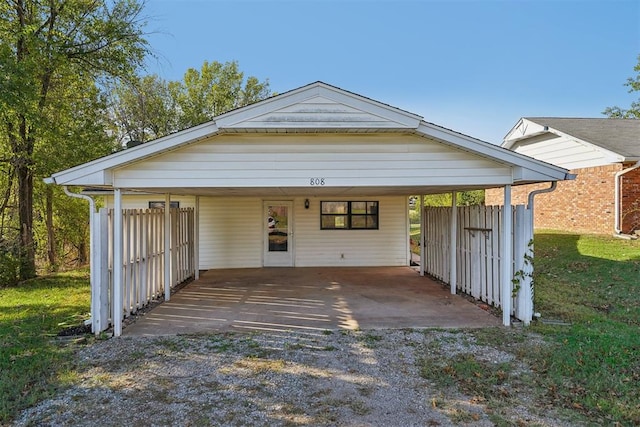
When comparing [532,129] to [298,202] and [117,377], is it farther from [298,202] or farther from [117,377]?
[117,377]

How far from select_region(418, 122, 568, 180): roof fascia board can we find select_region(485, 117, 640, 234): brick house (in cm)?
788

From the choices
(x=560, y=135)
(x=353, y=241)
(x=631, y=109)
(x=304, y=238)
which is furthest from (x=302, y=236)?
(x=631, y=109)

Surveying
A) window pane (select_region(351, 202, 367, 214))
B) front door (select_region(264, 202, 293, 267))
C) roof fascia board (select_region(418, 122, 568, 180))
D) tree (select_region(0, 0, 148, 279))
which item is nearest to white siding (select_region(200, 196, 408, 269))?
front door (select_region(264, 202, 293, 267))

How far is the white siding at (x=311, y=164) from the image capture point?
18.4 ft

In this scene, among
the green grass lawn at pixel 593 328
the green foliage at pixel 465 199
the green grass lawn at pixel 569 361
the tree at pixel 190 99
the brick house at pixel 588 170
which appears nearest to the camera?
the green grass lawn at pixel 569 361

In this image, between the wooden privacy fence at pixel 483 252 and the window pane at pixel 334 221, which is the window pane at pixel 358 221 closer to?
the window pane at pixel 334 221

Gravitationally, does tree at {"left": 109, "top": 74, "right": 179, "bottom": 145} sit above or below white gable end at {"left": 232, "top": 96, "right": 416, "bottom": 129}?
above

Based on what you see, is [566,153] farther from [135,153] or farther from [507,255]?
[135,153]

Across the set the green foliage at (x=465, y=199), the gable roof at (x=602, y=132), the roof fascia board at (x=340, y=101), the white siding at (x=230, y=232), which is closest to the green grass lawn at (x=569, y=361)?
the roof fascia board at (x=340, y=101)

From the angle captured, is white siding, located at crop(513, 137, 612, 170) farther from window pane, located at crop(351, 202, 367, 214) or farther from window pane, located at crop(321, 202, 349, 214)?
window pane, located at crop(321, 202, 349, 214)

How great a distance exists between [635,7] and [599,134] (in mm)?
5131

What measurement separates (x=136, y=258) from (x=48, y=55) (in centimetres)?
701

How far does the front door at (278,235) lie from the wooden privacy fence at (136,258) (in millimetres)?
2819

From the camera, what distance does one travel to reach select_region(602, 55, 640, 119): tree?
22484 mm
